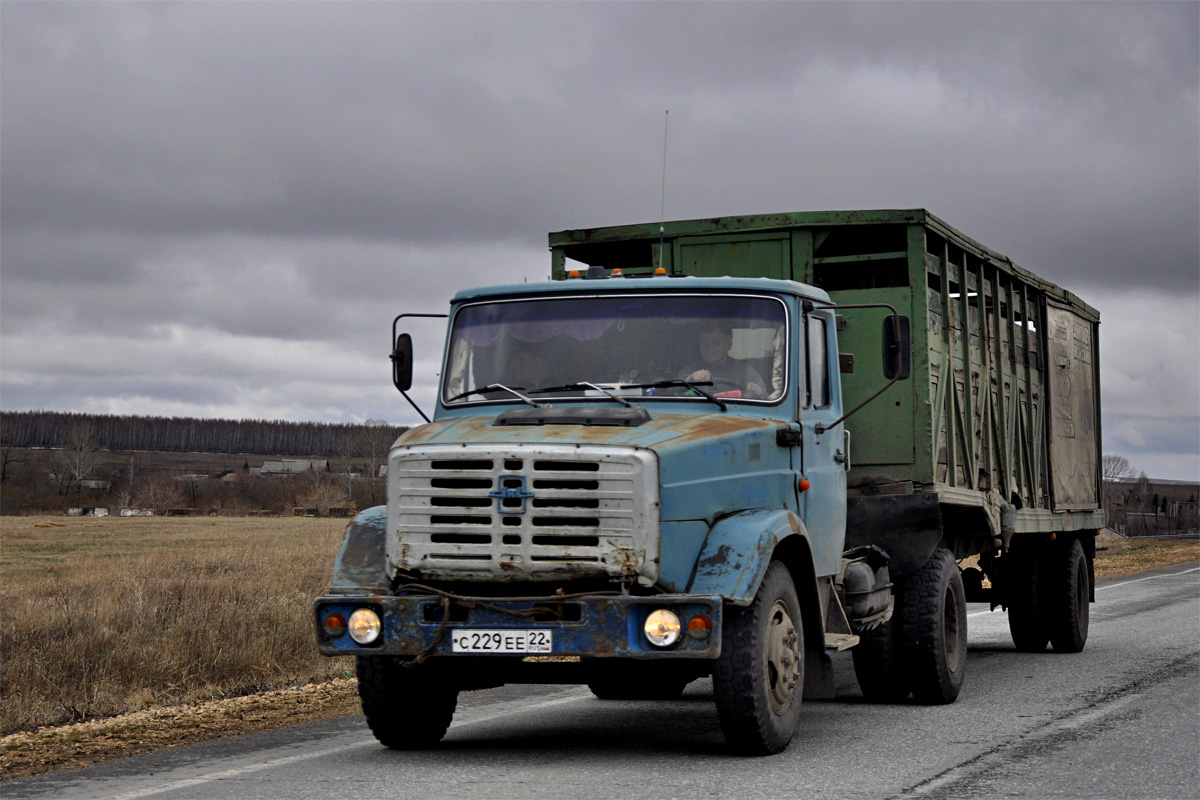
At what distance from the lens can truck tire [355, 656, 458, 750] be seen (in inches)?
304

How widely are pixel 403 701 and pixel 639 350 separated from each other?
234 cm

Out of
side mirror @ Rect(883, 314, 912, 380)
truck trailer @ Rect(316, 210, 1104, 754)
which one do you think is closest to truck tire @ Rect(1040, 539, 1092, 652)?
truck trailer @ Rect(316, 210, 1104, 754)

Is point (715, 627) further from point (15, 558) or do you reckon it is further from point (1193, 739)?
point (15, 558)

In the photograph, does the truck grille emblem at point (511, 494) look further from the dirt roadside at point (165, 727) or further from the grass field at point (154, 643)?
the grass field at point (154, 643)

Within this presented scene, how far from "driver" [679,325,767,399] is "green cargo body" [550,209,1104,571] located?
131 cm

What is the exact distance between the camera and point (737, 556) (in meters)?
7.11

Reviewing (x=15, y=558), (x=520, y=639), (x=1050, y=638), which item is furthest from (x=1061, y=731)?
(x=15, y=558)

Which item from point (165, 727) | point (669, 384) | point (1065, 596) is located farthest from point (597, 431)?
point (1065, 596)

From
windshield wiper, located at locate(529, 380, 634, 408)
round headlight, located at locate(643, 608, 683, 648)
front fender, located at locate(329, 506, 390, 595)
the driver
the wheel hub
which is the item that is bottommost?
the wheel hub

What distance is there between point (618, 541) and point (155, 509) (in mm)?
94342

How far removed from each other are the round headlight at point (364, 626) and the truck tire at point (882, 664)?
4054 mm

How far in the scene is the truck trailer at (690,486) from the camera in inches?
272

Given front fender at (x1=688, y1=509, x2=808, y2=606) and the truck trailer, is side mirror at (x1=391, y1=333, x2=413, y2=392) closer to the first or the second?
the truck trailer

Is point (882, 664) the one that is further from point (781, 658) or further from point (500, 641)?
point (500, 641)
